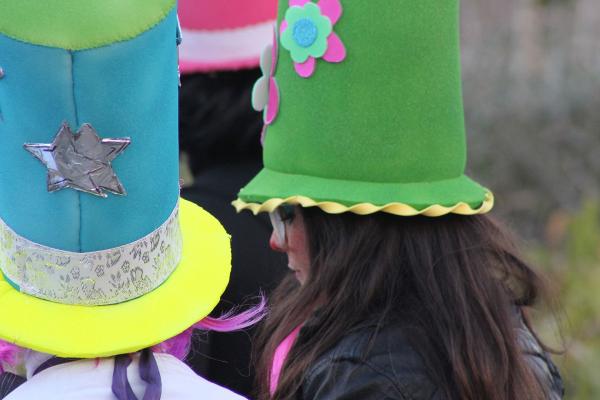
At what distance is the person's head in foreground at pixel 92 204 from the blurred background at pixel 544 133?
346 cm

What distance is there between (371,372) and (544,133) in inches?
190

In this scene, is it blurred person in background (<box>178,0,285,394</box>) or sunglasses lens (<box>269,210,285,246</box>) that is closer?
sunglasses lens (<box>269,210,285,246</box>)

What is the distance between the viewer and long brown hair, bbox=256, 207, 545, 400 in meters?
2.07

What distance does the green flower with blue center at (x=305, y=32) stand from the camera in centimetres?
220

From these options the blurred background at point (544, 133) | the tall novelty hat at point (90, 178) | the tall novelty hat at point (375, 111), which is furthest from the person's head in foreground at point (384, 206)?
the blurred background at point (544, 133)

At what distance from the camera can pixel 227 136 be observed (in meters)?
2.75

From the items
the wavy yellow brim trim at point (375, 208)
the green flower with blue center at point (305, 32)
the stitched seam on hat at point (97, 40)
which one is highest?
the stitched seam on hat at point (97, 40)

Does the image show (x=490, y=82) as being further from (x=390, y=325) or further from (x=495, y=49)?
(x=390, y=325)

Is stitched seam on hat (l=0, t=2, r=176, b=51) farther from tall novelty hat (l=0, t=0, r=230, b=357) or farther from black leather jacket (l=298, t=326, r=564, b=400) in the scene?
black leather jacket (l=298, t=326, r=564, b=400)

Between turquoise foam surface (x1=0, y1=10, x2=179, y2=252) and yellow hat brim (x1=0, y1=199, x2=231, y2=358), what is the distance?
12cm

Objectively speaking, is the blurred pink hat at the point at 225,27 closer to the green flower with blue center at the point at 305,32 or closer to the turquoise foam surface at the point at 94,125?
the green flower with blue center at the point at 305,32

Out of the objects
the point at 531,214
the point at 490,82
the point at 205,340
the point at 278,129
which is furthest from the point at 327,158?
the point at 490,82

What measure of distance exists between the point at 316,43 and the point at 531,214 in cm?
446

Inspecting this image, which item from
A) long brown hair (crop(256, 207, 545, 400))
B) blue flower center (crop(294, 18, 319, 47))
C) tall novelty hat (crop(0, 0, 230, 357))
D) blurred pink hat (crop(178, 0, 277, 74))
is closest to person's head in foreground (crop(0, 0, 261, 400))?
tall novelty hat (crop(0, 0, 230, 357))
